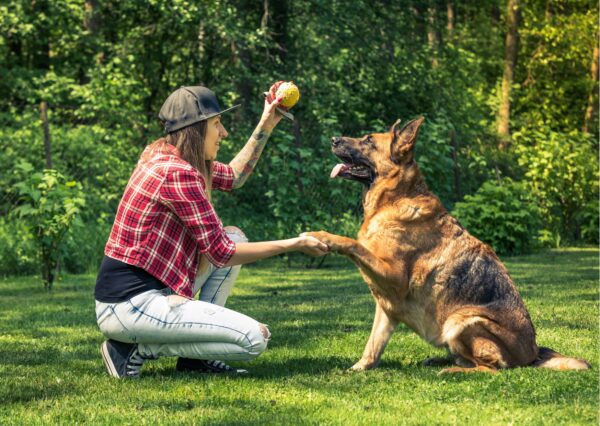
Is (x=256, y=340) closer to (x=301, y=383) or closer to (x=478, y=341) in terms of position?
(x=301, y=383)

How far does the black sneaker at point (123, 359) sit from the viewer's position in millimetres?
5613

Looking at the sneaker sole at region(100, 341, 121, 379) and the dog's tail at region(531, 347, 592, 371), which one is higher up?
the sneaker sole at region(100, 341, 121, 379)

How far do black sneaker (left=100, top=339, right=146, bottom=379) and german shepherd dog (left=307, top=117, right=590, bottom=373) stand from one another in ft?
4.74

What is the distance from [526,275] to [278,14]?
9230 millimetres

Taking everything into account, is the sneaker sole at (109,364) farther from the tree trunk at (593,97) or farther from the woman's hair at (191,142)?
the tree trunk at (593,97)

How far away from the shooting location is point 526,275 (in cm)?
1217

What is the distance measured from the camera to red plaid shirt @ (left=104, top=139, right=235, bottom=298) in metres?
5.31

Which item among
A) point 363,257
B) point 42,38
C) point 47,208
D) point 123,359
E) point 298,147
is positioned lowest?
point 123,359

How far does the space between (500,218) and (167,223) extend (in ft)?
36.3

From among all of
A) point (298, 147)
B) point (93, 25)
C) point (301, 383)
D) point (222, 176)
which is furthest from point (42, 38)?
point (301, 383)

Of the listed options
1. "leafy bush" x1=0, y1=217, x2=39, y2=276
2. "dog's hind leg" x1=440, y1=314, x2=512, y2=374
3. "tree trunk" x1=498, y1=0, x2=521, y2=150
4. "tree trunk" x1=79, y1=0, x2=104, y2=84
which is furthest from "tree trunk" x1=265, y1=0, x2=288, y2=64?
"dog's hind leg" x1=440, y1=314, x2=512, y2=374

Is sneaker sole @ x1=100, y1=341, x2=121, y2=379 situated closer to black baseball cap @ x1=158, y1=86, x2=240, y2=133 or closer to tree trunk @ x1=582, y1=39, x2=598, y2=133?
black baseball cap @ x1=158, y1=86, x2=240, y2=133

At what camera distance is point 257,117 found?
17078 millimetres

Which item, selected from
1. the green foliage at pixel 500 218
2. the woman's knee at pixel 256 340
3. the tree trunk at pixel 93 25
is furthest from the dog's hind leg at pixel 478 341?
the tree trunk at pixel 93 25
